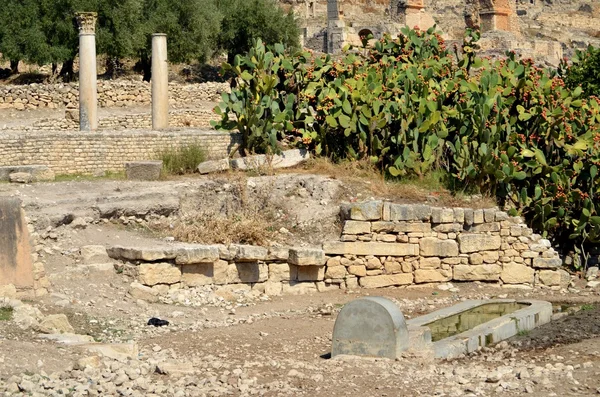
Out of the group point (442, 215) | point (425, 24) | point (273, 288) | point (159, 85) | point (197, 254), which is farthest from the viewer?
point (425, 24)

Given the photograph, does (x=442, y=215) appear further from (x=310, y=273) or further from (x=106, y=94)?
(x=106, y=94)

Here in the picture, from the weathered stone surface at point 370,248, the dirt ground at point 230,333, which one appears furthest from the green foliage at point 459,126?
the weathered stone surface at point 370,248

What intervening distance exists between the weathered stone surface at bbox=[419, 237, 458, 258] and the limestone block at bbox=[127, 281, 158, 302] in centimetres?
414

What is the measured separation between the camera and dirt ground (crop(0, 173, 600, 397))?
9594 millimetres

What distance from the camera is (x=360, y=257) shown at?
1557 centimetres

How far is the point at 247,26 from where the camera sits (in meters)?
37.7

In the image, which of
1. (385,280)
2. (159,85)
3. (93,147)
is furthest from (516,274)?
(159,85)

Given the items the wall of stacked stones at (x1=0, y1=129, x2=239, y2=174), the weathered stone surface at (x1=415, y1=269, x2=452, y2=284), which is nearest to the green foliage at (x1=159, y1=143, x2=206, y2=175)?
the wall of stacked stones at (x1=0, y1=129, x2=239, y2=174)

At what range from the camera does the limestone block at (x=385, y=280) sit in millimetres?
15539

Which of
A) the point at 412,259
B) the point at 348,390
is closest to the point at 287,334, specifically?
the point at 348,390

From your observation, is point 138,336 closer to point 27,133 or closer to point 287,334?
point 287,334

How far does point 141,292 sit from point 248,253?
5.35 ft

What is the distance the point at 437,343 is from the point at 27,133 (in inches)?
403

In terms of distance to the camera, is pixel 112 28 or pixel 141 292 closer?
pixel 141 292
